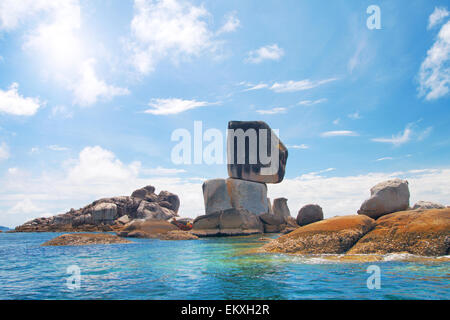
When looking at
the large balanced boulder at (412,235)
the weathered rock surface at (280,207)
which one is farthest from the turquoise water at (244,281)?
the weathered rock surface at (280,207)

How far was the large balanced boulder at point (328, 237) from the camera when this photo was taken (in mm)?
15312

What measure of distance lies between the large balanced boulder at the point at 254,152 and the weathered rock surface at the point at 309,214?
19546 millimetres

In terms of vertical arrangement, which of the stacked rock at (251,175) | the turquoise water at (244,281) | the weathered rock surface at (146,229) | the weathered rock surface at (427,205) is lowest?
the weathered rock surface at (146,229)

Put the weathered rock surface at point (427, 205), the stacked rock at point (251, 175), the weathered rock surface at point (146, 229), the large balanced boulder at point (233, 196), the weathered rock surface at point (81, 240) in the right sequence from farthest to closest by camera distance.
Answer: the large balanced boulder at point (233, 196)
the stacked rock at point (251, 175)
the weathered rock surface at point (146, 229)
the weathered rock surface at point (81, 240)
the weathered rock surface at point (427, 205)

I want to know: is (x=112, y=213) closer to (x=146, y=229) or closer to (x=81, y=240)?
(x=146, y=229)

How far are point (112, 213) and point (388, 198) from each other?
7446 centimetres

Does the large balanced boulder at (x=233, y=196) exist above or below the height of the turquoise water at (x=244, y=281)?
above

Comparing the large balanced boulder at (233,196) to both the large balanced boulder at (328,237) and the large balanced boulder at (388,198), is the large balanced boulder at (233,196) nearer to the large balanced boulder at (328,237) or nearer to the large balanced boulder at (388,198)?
the large balanced boulder at (388,198)

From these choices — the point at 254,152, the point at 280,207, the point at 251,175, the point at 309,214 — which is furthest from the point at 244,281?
the point at 254,152

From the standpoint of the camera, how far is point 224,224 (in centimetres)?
3994

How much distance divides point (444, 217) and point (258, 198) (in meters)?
42.8

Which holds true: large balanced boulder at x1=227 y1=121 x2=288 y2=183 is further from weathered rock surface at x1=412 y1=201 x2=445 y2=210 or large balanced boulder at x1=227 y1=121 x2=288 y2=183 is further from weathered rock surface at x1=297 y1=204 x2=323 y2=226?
weathered rock surface at x1=412 y1=201 x2=445 y2=210
